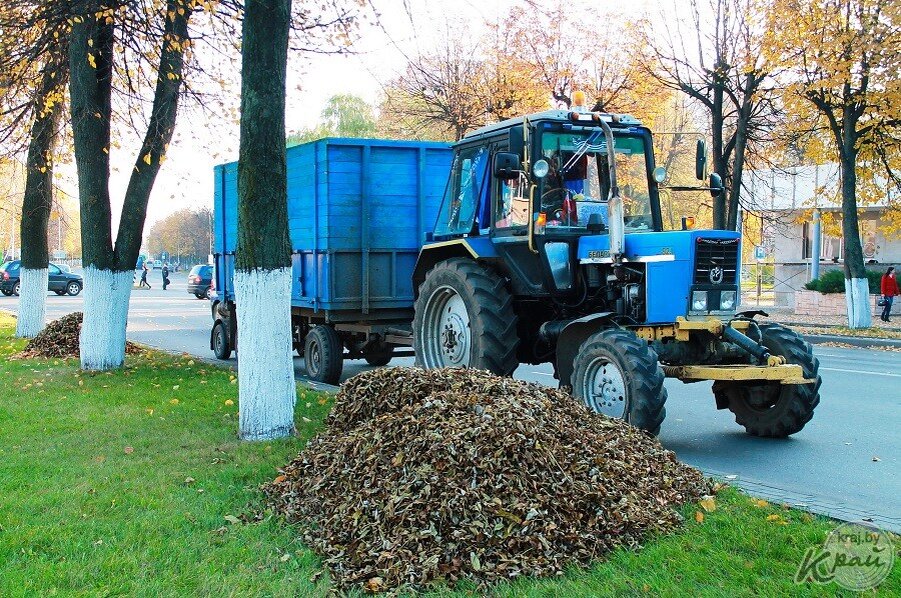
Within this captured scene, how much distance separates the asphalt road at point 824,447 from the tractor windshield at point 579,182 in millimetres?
2206

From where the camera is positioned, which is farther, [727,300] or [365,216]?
[365,216]

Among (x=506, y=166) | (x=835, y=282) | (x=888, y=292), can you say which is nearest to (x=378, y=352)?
(x=506, y=166)

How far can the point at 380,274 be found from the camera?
39.1ft

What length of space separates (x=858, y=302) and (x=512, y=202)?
15.1 meters

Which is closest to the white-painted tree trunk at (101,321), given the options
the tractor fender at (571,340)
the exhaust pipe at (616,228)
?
the tractor fender at (571,340)

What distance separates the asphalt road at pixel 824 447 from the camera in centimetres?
626

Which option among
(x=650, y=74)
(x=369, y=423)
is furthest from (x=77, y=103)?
(x=650, y=74)

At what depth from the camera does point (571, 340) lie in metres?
8.43

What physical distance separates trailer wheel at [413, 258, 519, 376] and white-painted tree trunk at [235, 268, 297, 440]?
77.8 inches

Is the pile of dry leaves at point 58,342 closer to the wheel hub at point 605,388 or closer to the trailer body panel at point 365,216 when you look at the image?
the trailer body panel at point 365,216

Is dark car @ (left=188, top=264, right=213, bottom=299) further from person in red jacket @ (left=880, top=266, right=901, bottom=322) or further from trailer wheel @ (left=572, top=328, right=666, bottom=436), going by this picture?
trailer wheel @ (left=572, top=328, right=666, bottom=436)
